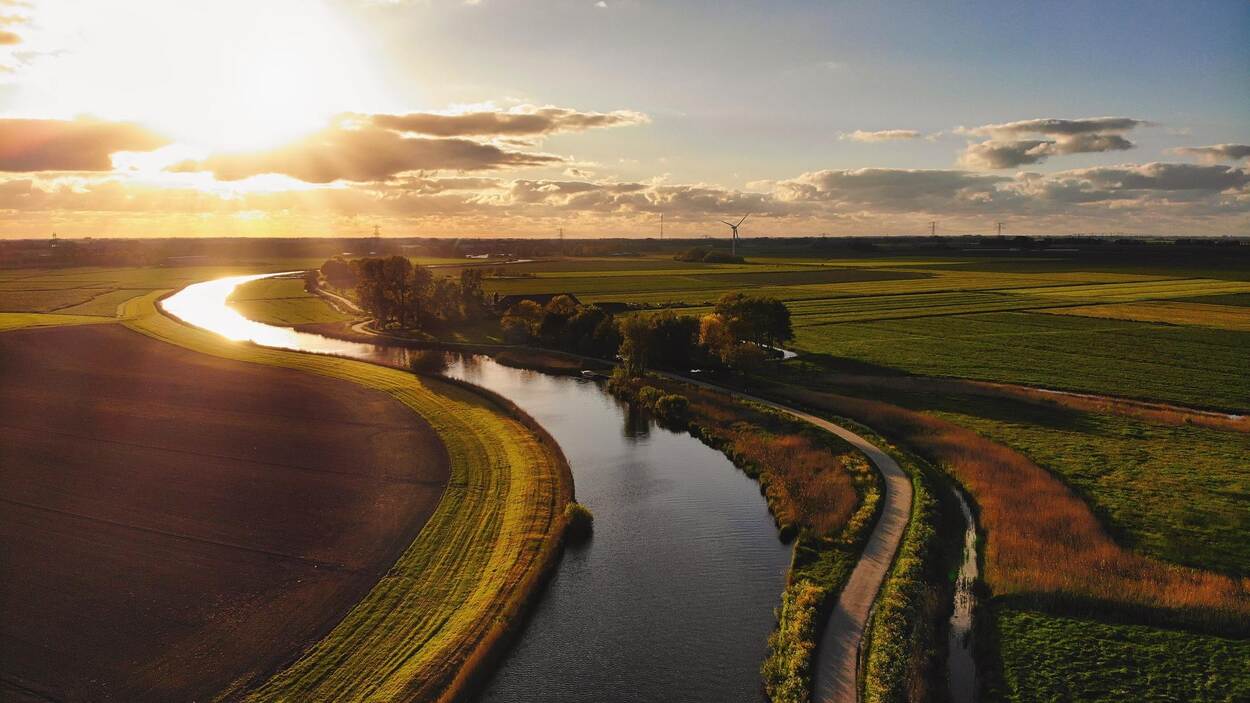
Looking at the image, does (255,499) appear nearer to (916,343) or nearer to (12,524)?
(12,524)

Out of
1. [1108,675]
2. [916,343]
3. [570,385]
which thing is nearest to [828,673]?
[1108,675]

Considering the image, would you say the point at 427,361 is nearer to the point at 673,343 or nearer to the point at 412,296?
the point at 412,296

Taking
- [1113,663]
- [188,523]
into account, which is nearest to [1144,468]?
[1113,663]

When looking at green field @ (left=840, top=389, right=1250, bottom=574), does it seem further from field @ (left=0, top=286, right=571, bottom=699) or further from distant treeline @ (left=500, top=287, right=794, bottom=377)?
field @ (left=0, top=286, right=571, bottom=699)

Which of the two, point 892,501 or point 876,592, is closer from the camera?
point 876,592

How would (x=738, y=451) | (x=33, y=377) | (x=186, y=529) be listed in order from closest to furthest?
(x=186, y=529) < (x=738, y=451) < (x=33, y=377)

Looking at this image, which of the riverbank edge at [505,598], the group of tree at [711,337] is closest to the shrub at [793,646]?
the riverbank edge at [505,598]

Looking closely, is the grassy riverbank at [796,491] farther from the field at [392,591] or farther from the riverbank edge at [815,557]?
Result: the field at [392,591]
